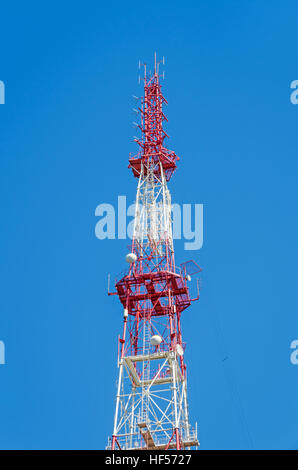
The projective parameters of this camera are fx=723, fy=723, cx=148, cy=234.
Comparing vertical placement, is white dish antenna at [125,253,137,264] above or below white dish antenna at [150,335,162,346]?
above

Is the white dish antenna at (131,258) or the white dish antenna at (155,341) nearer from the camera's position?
the white dish antenna at (155,341)

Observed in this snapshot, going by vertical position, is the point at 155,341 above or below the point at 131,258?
below

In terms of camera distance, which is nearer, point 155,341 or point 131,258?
point 155,341

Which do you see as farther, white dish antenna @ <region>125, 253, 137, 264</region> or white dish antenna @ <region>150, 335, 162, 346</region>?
white dish antenna @ <region>125, 253, 137, 264</region>

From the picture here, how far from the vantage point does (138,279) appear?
66062 mm

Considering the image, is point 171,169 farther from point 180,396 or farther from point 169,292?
point 180,396

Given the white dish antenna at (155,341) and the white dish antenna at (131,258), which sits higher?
the white dish antenna at (131,258)
